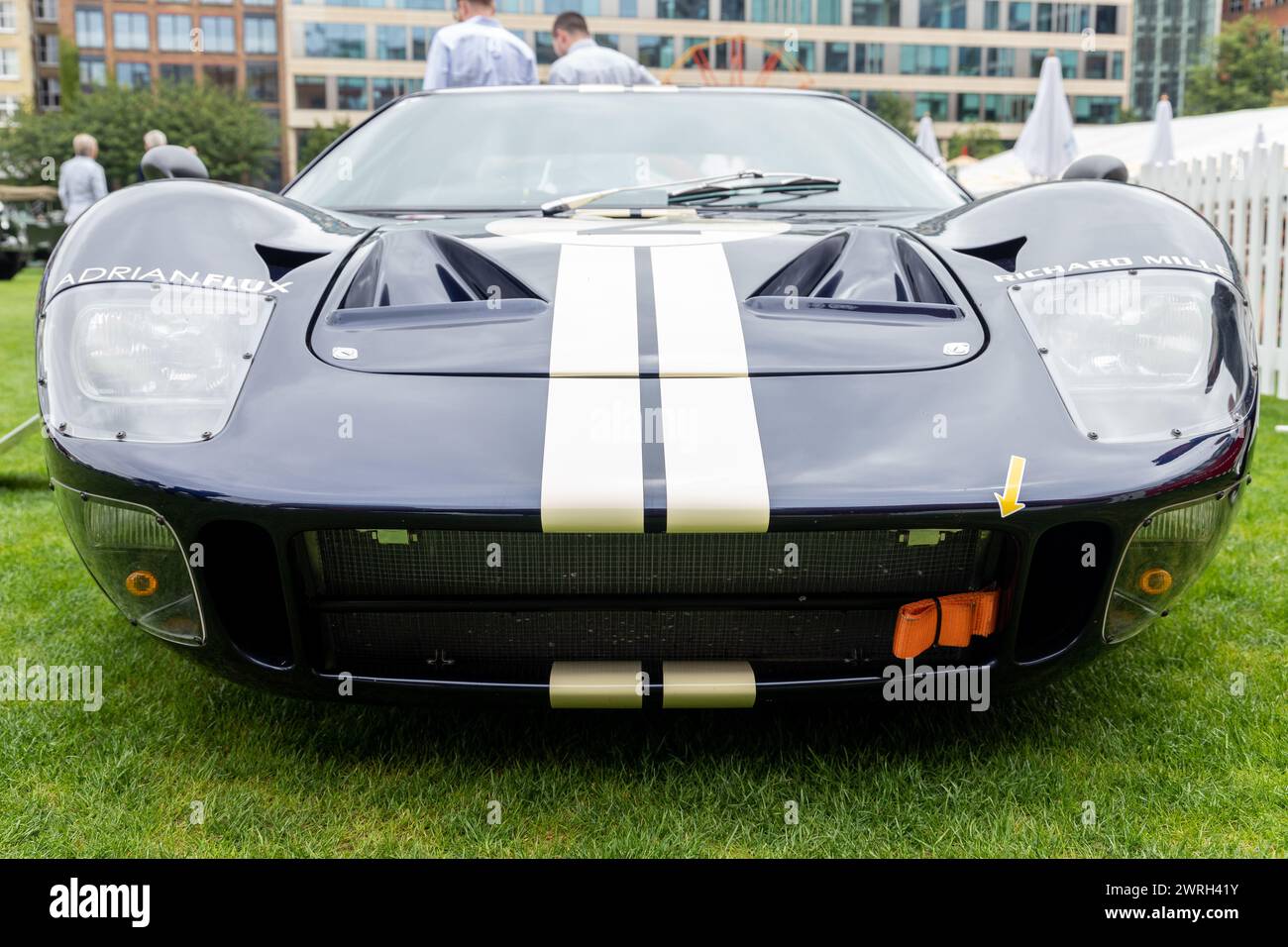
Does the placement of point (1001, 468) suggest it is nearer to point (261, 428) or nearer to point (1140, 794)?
point (1140, 794)

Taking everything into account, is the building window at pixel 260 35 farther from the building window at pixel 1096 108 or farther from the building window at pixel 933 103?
the building window at pixel 1096 108

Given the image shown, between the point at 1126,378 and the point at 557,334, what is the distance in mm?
796

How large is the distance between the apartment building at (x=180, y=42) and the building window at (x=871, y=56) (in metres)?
27.7

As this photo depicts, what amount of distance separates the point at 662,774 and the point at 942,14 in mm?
59550

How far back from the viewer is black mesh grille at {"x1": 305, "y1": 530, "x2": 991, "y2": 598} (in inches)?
56.9

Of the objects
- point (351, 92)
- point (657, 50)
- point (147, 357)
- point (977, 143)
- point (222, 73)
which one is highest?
point (657, 50)

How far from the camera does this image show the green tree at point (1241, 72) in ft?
133

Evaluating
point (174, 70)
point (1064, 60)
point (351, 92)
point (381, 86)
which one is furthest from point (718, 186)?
point (174, 70)

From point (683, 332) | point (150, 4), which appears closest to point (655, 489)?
point (683, 332)

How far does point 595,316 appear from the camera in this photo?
1654 millimetres

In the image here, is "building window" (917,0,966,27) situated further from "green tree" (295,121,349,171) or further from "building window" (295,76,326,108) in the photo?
"building window" (295,76,326,108)

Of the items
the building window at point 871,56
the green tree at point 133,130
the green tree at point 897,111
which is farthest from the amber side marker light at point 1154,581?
the building window at point 871,56

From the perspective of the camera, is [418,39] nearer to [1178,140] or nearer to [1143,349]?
[1178,140]

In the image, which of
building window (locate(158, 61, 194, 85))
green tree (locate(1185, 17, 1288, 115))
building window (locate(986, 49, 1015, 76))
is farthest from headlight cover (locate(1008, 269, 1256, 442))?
building window (locate(158, 61, 194, 85))
